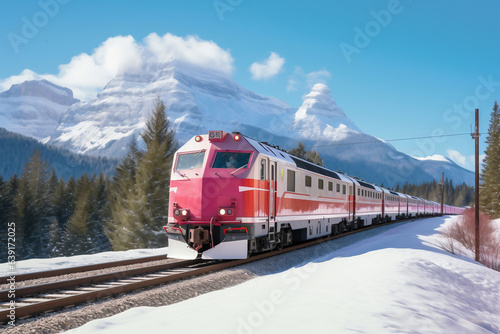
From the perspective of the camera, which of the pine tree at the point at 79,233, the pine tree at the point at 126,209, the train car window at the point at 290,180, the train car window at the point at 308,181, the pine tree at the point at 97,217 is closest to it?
the train car window at the point at 290,180

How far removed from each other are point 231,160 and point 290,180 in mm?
3587

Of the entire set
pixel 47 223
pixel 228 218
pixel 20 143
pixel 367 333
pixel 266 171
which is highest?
pixel 20 143

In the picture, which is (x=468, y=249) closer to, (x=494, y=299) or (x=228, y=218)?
(x=494, y=299)

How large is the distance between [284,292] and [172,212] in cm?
517

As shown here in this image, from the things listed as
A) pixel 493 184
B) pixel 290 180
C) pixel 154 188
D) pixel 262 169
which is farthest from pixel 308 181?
pixel 493 184

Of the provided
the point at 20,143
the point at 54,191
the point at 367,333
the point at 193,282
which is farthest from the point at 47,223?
the point at 20,143

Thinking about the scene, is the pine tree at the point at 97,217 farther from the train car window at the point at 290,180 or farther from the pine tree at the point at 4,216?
the train car window at the point at 290,180

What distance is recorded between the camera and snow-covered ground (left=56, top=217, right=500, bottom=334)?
5711 mm

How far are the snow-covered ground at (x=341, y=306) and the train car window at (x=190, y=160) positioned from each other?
13.3 feet

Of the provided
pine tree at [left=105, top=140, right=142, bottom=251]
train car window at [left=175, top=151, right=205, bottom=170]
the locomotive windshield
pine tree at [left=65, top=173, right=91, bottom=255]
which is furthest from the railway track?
pine tree at [left=65, top=173, right=91, bottom=255]

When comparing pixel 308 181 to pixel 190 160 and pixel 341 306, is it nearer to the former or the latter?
pixel 190 160

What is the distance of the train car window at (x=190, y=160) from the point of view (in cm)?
1259

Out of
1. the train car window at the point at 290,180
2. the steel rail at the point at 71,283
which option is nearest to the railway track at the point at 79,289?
the steel rail at the point at 71,283

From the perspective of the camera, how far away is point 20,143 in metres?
197
